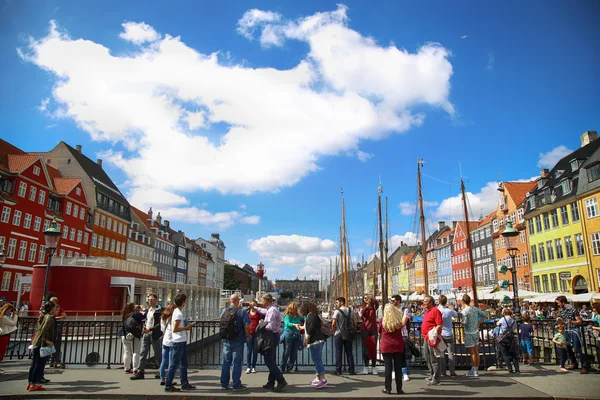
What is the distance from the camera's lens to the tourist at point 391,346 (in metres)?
8.55

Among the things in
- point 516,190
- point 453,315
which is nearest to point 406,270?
point 516,190

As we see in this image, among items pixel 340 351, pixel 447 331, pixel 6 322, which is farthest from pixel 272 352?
pixel 6 322

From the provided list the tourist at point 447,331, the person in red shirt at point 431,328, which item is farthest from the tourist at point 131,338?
the tourist at point 447,331

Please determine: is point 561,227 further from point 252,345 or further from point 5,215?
point 5,215

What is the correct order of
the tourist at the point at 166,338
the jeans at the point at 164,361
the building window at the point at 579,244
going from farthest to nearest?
the building window at the point at 579,244, the jeans at the point at 164,361, the tourist at the point at 166,338

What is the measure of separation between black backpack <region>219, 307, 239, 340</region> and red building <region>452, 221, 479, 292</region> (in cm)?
6248

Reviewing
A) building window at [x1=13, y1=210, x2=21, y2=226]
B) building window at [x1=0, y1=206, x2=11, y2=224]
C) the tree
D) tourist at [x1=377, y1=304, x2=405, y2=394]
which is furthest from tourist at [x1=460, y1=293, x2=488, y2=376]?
the tree

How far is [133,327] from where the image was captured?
10.7 meters

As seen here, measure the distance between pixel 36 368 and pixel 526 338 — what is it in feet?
42.2

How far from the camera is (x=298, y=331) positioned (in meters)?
11.2

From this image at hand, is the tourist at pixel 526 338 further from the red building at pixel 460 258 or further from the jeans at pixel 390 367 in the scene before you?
the red building at pixel 460 258

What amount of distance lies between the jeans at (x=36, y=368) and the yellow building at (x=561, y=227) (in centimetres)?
3867

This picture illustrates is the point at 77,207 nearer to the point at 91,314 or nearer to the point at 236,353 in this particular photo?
the point at 91,314

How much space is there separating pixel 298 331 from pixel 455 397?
430cm
